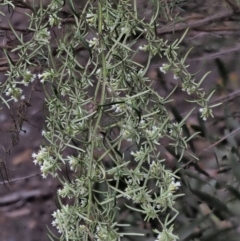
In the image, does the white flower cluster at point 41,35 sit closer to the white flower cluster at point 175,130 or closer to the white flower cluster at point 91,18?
the white flower cluster at point 91,18

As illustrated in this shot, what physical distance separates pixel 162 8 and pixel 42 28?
11.4 inches

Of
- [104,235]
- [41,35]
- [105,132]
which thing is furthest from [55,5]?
[104,235]

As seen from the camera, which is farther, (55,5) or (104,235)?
(55,5)

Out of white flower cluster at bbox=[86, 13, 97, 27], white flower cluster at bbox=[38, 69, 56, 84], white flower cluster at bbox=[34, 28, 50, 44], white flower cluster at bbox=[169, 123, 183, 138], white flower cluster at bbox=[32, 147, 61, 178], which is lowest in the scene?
white flower cluster at bbox=[169, 123, 183, 138]

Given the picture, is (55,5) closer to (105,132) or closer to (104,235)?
(105,132)

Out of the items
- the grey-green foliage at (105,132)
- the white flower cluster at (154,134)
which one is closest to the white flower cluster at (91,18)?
the grey-green foliage at (105,132)

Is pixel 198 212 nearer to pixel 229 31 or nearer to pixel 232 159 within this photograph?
pixel 232 159

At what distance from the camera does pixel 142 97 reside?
0.67m

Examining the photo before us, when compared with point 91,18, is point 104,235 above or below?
below

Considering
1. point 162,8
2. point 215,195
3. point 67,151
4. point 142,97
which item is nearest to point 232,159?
point 215,195

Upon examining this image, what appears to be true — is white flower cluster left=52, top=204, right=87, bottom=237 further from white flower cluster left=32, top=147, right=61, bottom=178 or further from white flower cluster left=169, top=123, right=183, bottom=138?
white flower cluster left=169, top=123, right=183, bottom=138

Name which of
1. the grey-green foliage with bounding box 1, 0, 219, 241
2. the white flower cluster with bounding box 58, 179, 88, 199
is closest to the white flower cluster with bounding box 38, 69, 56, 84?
the grey-green foliage with bounding box 1, 0, 219, 241

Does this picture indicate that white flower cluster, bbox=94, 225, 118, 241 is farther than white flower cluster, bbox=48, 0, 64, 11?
No

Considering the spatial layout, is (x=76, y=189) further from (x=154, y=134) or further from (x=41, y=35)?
(x=41, y=35)
